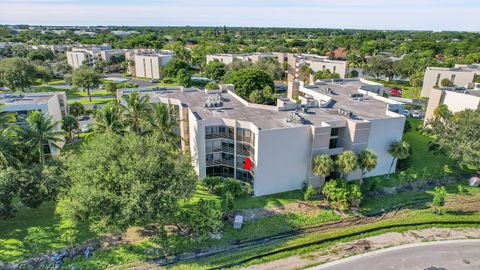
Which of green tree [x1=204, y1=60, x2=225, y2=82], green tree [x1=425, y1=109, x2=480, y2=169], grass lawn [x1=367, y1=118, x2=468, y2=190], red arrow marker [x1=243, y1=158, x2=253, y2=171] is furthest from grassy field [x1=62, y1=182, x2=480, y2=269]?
green tree [x1=204, y1=60, x2=225, y2=82]

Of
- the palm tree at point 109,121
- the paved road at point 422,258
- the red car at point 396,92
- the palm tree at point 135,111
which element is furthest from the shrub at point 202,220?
the red car at point 396,92

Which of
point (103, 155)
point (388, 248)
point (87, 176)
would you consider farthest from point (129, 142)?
→ point (388, 248)

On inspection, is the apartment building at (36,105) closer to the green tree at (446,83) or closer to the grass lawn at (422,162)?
the grass lawn at (422,162)

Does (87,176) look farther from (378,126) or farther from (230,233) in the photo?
(378,126)

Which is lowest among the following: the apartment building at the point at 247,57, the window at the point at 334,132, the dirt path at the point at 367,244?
the dirt path at the point at 367,244

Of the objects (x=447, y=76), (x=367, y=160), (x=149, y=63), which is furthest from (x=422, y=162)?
(x=149, y=63)

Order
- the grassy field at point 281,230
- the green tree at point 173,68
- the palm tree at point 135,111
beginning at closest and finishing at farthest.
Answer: the grassy field at point 281,230 → the palm tree at point 135,111 → the green tree at point 173,68

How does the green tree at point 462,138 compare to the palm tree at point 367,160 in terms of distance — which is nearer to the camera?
the palm tree at point 367,160
